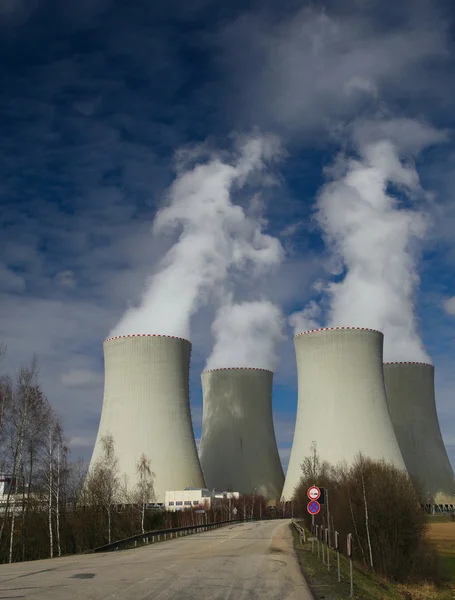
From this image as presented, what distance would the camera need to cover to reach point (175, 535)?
22.0 m

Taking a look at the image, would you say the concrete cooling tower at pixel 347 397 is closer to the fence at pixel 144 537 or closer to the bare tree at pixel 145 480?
the fence at pixel 144 537

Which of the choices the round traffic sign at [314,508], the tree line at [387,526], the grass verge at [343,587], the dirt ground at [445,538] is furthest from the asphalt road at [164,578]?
the dirt ground at [445,538]

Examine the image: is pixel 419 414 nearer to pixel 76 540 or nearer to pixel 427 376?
pixel 427 376

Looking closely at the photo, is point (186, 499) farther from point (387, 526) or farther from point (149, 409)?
point (387, 526)

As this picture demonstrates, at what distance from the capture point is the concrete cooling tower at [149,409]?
29641 millimetres

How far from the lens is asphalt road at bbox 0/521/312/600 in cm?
706

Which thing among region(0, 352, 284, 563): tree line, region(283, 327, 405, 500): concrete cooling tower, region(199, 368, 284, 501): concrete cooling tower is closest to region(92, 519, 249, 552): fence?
region(0, 352, 284, 563): tree line

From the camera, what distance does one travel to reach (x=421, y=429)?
4131cm

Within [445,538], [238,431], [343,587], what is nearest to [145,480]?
[445,538]

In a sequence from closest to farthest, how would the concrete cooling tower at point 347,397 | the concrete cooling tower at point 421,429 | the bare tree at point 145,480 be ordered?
the bare tree at point 145,480
the concrete cooling tower at point 347,397
the concrete cooling tower at point 421,429

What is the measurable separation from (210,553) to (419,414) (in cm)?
3103

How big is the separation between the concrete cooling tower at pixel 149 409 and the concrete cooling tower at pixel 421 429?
17.1 meters

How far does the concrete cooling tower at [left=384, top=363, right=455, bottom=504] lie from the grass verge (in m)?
26.8

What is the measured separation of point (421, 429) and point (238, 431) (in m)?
11.6
